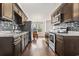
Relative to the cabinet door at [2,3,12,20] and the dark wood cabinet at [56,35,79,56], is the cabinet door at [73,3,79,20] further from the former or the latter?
the cabinet door at [2,3,12,20]

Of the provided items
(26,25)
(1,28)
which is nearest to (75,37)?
(1,28)

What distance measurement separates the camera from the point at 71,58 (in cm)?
100

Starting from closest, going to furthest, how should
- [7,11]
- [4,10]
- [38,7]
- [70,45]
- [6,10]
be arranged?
[4,10] < [6,10] < [7,11] < [70,45] < [38,7]

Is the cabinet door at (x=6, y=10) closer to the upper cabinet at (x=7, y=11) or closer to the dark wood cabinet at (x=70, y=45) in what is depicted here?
the upper cabinet at (x=7, y=11)

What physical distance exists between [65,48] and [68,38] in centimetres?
28

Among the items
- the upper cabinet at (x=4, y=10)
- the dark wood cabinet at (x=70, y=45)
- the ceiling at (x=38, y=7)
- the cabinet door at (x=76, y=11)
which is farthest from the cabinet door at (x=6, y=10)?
the ceiling at (x=38, y=7)

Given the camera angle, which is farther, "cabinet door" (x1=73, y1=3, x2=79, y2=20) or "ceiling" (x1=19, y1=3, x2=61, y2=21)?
"ceiling" (x1=19, y1=3, x2=61, y2=21)

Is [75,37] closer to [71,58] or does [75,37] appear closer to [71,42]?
[71,42]

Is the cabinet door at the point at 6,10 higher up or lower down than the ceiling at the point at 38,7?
lower down

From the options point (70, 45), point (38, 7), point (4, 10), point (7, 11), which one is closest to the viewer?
point (4, 10)

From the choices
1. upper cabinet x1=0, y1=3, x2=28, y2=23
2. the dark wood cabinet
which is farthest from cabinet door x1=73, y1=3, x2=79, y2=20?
upper cabinet x1=0, y1=3, x2=28, y2=23

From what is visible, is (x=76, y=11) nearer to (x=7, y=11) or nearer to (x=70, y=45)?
(x=70, y=45)

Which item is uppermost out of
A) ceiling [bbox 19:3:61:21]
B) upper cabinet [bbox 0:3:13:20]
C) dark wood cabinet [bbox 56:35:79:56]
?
ceiling [bbox 19:3:61:21]

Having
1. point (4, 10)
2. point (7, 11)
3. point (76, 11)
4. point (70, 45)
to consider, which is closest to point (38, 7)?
point (76, 11)
